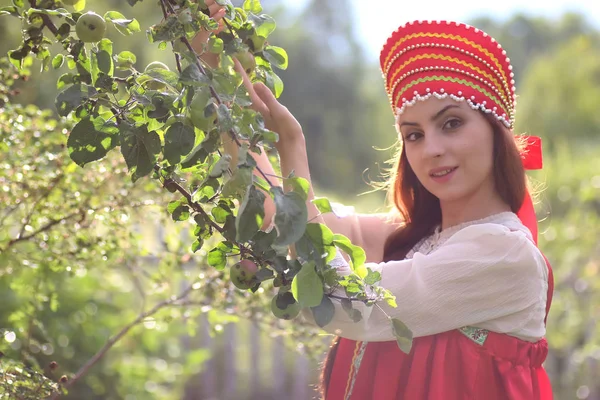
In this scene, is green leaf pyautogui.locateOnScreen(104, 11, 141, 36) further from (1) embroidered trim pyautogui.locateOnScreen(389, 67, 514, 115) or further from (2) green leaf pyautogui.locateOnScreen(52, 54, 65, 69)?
(1) embroidered trim pyautogui.locateOnScreen(389, 67, 514, 115)

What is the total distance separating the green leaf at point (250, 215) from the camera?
0.78m

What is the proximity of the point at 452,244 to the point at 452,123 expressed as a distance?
27cm

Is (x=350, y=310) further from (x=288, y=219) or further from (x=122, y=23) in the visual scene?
(x=122, y=23)

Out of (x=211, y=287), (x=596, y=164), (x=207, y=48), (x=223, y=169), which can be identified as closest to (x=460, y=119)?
(x=211, y=287)

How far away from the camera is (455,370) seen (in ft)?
4.80

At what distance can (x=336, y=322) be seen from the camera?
140cm

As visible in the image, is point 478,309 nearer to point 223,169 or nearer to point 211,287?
point 211,287

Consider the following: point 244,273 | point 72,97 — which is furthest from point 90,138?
point 244,273

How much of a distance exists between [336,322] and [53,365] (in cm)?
51

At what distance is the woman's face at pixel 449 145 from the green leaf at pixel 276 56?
1.88 feet

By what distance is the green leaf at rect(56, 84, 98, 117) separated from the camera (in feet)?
3.05

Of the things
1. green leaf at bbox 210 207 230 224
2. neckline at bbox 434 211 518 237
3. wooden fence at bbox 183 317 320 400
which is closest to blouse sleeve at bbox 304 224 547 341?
neckline at bbox 434 211 518 237

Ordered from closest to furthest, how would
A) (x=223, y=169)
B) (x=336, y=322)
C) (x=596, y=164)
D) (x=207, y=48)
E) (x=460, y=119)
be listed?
1. (x=223, y=169)
2. (x=207, y=48)
3. (x=336, y=322)
4. (x=460, y=119)
5. (x=596, y=164)

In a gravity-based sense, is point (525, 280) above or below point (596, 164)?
below
